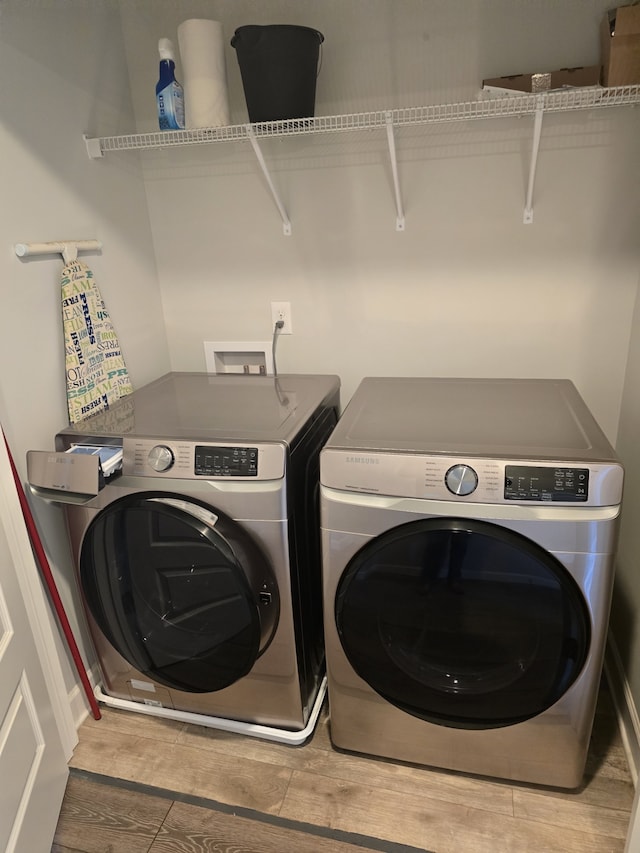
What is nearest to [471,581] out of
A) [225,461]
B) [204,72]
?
[225,461]

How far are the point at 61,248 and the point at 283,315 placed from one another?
72 cm

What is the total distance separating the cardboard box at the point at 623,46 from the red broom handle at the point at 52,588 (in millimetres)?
1726

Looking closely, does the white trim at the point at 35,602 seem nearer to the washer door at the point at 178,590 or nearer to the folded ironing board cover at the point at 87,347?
the washer door at the point at 178,590

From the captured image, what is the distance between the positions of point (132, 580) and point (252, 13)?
164 centimetres

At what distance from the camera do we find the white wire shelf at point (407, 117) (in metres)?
1.38

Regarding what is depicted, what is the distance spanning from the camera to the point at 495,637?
1.31 meters

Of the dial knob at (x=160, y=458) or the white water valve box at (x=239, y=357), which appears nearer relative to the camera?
the dial knob at (x=160, y=458)

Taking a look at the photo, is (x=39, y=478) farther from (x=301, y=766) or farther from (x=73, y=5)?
(x=73, y=5)

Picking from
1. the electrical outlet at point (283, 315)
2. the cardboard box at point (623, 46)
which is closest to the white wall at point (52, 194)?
the electrical outlet at point (283, 315)

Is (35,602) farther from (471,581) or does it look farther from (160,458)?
(471,581)

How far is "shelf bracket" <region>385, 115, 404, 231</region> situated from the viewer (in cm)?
143

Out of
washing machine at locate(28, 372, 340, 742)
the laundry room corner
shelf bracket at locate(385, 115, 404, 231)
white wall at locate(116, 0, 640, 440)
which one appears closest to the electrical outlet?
white wall at locate(116, 0, 640, 440)

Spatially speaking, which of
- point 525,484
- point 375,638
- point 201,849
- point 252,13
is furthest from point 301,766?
point 252,13

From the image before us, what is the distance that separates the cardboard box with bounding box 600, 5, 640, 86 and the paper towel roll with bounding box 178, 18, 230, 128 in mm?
975
